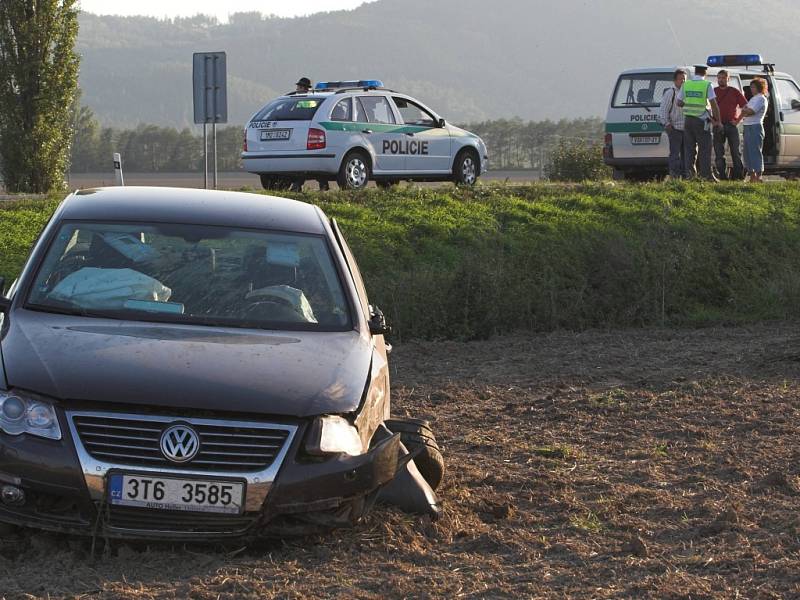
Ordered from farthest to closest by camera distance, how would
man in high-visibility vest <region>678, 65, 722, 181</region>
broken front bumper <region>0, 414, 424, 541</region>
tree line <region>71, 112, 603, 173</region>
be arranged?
tree line <region>71, 112, 603, 173</region>
man in high-visibility vest <region>678, 65, 722, 181</region>
broken front bumper <region>0, 414, 424, 541</region>

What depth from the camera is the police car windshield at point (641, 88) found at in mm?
23875

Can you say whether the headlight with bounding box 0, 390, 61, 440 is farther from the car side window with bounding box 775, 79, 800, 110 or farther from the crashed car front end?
the car side window with bounding box 775, 79, 800, 110

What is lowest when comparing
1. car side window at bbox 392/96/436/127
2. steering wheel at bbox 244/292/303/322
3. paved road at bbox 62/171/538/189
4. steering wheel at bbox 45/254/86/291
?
paved road at bbox 62/171/538/189

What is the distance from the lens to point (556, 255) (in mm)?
16156

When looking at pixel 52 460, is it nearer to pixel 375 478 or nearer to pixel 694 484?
pixel 375 478

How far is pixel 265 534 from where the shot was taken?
5812 mm

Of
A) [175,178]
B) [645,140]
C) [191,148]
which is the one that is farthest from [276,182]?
[191,148]

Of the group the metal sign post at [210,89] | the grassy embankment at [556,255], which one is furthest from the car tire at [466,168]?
the metal sign post at [210,89]

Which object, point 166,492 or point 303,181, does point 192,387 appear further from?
point 303,181

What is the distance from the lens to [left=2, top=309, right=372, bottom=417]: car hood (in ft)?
18.7

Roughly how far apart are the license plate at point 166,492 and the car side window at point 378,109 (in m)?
16.0

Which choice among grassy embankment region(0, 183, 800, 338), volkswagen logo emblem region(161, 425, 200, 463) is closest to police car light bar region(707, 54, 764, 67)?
grassy embankment region(0, 183, 800, 338)

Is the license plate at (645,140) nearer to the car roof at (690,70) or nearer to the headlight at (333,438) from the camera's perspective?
the car roof at (690,70)

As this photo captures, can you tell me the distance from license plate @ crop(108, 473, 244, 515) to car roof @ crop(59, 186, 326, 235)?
6.15 ft
